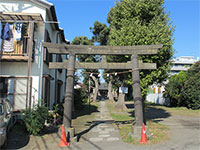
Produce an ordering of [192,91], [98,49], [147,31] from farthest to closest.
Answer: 1. [192,91]
2. [147,31]
3. [98,49]

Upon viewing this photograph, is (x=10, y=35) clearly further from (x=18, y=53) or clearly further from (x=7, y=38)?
(x=18, y=53)

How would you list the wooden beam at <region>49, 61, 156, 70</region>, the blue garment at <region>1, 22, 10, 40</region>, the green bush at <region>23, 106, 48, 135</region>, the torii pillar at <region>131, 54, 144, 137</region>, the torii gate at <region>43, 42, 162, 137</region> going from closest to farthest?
the torii pillar at <region>131, 54, 144, 137</region>
the green bush at <region>23, 106, 48, 135</region>
the torii gate at <region>43, 42, 162, 137</region>
the wooden beam at <region>49, 61, 156, 70</region>
the blue garment at <region>1, 22, 10, 40</region>

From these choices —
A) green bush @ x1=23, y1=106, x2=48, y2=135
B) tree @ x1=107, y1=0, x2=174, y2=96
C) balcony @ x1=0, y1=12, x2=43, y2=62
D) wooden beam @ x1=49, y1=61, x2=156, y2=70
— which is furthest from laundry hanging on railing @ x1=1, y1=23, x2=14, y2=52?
tree @ x1=107, y1=0, x2=174, y2=96

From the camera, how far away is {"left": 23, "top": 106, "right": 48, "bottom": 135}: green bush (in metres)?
7.23

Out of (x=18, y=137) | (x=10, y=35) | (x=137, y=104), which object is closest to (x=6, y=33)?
(x=10, y=35)

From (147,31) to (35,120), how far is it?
723cm

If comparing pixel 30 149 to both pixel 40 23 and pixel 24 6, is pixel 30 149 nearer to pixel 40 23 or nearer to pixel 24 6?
pixel 40 23

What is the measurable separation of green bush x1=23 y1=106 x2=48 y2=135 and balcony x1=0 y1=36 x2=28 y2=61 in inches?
114

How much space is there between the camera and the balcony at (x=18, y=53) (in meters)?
8.62

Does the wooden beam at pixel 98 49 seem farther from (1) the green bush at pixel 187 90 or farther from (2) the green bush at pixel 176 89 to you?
(2) the green bush at pixel 176 89

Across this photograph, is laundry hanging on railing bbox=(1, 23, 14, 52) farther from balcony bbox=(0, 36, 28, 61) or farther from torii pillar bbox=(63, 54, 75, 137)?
torii pillar bbox=(63, 54, 75, 137)

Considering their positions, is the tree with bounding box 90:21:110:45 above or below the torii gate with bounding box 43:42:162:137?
above

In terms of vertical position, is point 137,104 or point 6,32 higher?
point 6,32

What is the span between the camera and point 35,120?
284 inches
